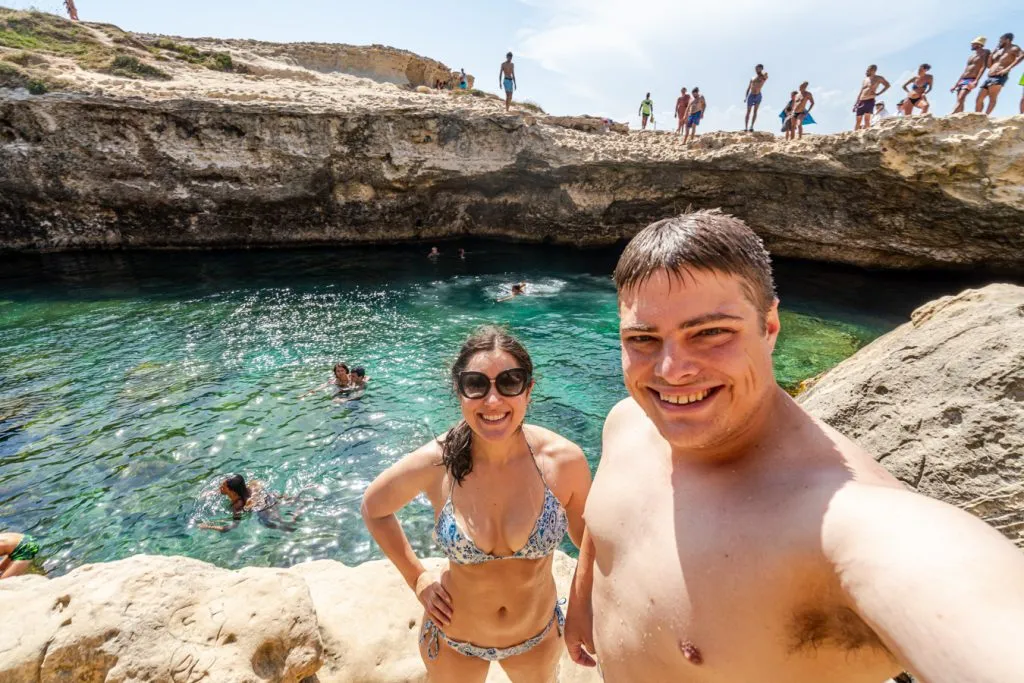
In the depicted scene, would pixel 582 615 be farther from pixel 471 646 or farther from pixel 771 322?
pixel 771 322

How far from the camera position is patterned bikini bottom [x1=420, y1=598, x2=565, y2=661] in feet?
7.89

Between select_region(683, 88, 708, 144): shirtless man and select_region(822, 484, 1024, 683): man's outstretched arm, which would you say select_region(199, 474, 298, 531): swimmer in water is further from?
select_region(683, 88, 708, 144): shirtless man

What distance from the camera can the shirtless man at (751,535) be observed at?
0.85 metres

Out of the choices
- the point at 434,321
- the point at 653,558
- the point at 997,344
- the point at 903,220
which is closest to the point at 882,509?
the point at 653,558

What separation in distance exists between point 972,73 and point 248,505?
654 inches

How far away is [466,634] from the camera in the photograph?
2393mm

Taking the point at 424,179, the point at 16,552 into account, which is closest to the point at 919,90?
the point at 424,179

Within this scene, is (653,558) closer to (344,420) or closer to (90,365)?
(344,420)

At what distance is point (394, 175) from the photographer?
56.6 ft

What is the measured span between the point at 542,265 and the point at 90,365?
13561mm

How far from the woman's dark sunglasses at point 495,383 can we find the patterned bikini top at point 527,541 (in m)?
0.53

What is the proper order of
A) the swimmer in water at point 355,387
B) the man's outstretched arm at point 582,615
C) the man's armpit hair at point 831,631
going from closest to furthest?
1. the man's armpit hair at point 831,631
2. the man's outstretched arm at point 582,615
3. the swimmer in water at point 355,387

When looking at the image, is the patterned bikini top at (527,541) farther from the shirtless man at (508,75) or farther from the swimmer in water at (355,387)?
the shirtless man at (508,75)

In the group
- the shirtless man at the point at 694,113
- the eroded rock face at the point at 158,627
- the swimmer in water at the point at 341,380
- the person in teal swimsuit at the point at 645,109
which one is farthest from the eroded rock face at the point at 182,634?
the person in teal swimsuit at the point at 645,109
